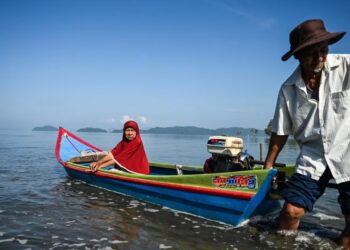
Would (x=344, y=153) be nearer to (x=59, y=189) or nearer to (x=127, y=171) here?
(x=127, y=171)

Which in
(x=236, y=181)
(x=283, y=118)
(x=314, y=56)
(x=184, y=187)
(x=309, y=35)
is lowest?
(x=184, y=187)

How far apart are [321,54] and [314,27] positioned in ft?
0.99

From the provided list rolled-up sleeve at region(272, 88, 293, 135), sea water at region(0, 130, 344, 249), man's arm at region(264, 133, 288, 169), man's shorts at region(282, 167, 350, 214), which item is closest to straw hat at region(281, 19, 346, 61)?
rolled-up sleeve at region(272, 88, 293, 135)

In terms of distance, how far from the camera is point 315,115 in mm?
3469

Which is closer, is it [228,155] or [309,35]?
[309,35]

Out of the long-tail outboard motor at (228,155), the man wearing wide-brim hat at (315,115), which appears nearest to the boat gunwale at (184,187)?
the long-tail outboard motor at (228,155)

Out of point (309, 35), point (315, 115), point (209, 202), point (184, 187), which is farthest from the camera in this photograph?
point (184, 187)

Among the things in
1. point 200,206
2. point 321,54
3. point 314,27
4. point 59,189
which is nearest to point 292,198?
point 321,54

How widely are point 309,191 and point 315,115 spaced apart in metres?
0.88

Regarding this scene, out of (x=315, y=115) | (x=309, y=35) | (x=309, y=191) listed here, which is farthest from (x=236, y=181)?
(x=309, y=35)

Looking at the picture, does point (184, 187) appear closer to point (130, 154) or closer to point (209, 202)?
point (209, 202)

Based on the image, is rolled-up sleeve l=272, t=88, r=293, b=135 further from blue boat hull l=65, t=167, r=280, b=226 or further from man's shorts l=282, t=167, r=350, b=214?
blue boat hull l=65, t=167, r=280, b=226

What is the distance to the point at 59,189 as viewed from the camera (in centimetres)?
851

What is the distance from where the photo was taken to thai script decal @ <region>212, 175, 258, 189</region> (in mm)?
4719
